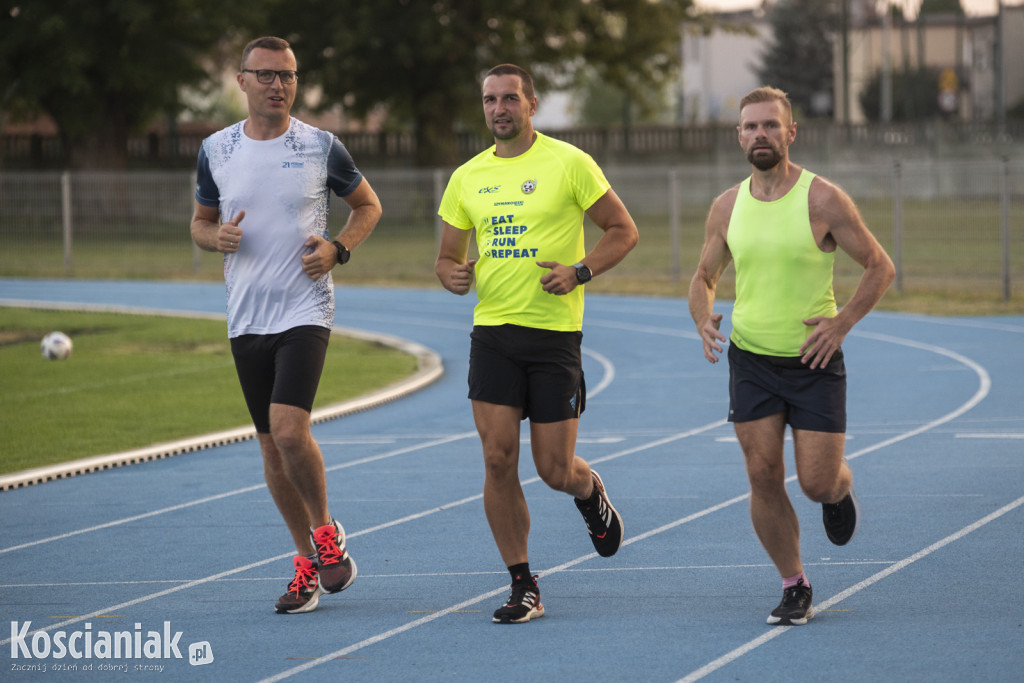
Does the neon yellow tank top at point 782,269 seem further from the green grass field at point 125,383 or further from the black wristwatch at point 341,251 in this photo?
the green grass field at point 125,383

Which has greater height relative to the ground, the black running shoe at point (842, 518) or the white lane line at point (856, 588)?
the black running shoe at point (842, 518)

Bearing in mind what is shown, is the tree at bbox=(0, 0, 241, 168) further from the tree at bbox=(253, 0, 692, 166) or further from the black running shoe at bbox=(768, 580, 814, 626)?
the black running shoe at bbox=(768, 580, 814, 626)

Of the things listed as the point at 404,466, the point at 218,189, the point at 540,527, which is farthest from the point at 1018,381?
the point at 218,189

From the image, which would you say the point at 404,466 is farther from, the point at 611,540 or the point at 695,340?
the point at 695,340

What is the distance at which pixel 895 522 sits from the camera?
751 centimetres

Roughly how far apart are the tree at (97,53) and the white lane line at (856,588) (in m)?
33.7

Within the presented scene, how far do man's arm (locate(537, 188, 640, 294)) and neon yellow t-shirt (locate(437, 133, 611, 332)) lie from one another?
0.06 meters

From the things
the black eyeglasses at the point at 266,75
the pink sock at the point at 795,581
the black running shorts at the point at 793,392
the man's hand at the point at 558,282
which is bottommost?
the pink sock at the point at 795,581

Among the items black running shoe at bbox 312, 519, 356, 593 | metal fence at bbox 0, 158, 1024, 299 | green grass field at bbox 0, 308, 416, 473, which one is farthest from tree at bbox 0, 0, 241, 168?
black running shoe at bbox 312, 519, 356, 593

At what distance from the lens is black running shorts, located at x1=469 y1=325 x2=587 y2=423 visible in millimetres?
5809

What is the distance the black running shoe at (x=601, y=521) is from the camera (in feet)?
20.5

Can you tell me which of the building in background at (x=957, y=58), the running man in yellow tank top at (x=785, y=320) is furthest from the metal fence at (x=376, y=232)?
the building in background at (x=957, y=58)

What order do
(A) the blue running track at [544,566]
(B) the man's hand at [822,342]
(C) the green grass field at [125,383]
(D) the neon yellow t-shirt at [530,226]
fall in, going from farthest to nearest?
(C) the green grass field at [125,383], (D) the neon yellow t-shirt at [530,226], (B) the man's hand at [822,342], (A) the blue running track at [544,566]

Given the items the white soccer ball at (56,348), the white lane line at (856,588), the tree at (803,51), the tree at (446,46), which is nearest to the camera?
the white lane line at (856,588)
